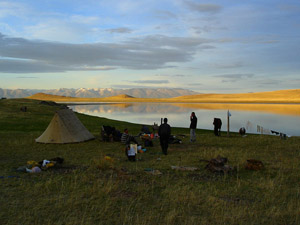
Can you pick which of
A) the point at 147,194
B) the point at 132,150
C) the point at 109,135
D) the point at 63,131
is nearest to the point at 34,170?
the point at 132,150

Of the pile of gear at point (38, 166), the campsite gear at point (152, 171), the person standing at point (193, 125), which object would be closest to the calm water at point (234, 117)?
the person standing at point (193, 125)

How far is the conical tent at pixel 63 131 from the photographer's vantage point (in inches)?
690

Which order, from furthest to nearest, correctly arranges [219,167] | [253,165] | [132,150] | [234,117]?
[234,117] < [132,150] < [253,165] < [219,167]

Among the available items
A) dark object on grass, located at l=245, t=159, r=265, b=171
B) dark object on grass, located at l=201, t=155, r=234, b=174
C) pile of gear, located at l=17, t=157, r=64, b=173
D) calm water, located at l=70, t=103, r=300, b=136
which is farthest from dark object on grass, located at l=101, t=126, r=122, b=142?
calm water, located at l=70, t=103, r=300, b=136

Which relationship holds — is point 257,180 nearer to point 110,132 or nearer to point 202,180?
point 202,180

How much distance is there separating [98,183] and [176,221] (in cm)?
341

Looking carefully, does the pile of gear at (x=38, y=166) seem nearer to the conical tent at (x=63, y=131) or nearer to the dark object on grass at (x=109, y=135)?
the conical tent at (x=63, y=131)

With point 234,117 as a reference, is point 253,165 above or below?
below

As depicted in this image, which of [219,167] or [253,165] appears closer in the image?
[219,167]

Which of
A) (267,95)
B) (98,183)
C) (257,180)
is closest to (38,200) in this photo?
(98,183)

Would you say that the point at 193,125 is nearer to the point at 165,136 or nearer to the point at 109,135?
the point at 165,136

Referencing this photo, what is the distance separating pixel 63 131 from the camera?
17.8m

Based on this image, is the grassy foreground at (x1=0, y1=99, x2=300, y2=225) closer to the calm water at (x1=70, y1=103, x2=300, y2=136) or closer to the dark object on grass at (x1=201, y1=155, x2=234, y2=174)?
the dark object on grass at (x1=201, y1=155, x2=234, y2=174)

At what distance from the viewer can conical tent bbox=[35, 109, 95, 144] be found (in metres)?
17.5
